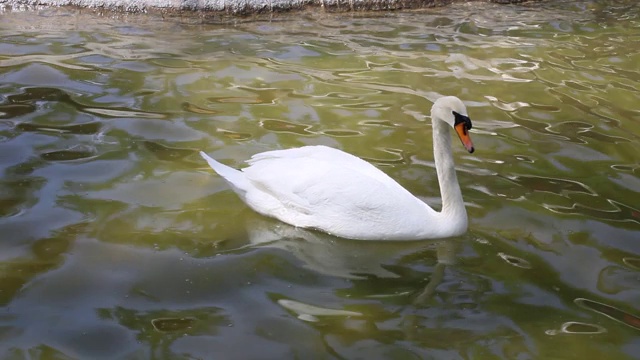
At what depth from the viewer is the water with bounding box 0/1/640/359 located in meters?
3.65

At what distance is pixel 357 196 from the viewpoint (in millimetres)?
4527

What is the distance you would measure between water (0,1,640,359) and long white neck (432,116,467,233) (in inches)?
5.0

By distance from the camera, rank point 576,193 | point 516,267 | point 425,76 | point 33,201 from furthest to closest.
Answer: point 425,76 < point 576,193 < point 33,201 < point 516,267

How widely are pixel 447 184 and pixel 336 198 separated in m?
0.65

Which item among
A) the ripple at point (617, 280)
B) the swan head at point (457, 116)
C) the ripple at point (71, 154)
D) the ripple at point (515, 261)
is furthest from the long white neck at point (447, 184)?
the ripple at point (71, 154)

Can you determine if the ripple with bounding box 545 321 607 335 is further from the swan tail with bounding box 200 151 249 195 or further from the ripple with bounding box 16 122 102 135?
the ripple with bounding box 16 122 102 135

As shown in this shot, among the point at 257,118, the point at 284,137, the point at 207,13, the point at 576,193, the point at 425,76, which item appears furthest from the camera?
the point at 207,13

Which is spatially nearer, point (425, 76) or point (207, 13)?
point (425, 76)

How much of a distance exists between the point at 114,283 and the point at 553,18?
7.97m

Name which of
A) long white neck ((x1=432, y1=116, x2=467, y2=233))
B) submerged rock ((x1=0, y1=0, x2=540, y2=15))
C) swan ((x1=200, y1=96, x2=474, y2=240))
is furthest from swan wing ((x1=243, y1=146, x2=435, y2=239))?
submerged rock ((x1=0, y1=0, x2=540, y2=15))

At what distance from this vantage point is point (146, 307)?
3.79 metres

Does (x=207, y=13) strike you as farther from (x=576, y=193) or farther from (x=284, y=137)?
(x=576, y=193)

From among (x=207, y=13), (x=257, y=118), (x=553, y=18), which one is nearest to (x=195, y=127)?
(x=257, y=118)

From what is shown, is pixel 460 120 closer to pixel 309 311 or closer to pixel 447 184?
pixel 447 184
